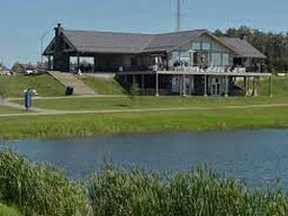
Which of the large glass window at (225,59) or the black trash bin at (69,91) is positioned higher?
the large glass window at (225,59)

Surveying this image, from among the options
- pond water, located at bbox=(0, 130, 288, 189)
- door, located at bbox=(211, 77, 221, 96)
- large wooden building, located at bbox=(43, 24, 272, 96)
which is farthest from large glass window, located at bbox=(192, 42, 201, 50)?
pond water, located at bbox=(0, 130, 288, 189)

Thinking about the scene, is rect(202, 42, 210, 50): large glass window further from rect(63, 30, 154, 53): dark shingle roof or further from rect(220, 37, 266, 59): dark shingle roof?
rect(63, 30, 154, 53): dark shingle roof

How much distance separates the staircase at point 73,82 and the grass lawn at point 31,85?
820 millimetres

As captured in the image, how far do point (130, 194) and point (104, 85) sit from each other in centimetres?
7050

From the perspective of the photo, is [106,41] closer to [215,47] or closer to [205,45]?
[205,45]

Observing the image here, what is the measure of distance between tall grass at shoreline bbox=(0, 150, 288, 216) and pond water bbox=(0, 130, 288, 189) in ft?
31.5

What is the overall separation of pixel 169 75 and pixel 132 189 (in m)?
72.5

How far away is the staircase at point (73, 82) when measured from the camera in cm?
8000

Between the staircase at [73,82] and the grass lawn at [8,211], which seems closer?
the grass lawn at [8,211]

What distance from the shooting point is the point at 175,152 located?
39.9 m

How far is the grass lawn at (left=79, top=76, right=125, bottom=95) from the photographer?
83294 mm

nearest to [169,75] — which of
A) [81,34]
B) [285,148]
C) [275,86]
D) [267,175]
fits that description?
[81,34]

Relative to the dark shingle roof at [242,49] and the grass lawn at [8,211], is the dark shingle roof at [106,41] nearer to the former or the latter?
the dark shingle roof at [242,49]

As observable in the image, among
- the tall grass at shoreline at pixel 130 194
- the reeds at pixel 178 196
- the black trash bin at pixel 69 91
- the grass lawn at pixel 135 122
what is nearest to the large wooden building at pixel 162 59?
the black trash bin at pixel 69 91
